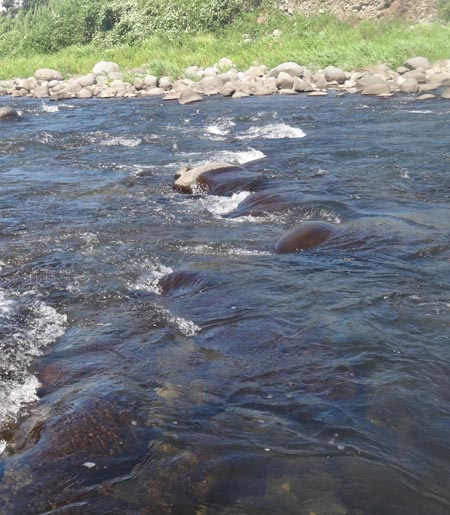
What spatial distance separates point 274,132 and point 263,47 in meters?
15.4

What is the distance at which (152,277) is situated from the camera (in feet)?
21.3

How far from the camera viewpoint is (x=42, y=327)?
5500 mm

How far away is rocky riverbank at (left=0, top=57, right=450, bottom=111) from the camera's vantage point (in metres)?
19.9

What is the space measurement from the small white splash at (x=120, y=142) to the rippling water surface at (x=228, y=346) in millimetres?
3387

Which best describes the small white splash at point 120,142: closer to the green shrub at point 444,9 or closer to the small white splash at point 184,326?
the small white splash at point 184,326

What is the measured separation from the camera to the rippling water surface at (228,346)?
3502 mm

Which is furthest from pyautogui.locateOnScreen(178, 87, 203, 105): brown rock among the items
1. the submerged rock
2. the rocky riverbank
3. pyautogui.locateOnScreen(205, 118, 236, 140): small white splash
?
the submerged rock

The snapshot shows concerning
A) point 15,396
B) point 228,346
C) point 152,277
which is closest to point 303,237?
point 152,277

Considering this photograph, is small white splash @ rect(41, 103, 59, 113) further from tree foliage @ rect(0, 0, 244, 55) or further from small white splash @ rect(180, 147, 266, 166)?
tree foliage @ rect(0, 0, 244, 55)

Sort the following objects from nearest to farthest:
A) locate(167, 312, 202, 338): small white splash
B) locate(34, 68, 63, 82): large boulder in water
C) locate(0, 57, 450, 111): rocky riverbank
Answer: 1. locate(167, 312, 202, 338): small white splash
2. locate(0, 57, 450, 111): rocky riverbank
3. locate(34, 68, 63, 82): large boulder in water

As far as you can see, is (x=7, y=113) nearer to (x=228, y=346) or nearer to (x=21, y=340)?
(x=21, y=340)

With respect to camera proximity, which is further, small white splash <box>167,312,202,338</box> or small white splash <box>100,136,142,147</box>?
small white splash <box>100,136,142,147</box>

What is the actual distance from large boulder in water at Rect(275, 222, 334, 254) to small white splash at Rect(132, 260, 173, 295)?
1.21 meters

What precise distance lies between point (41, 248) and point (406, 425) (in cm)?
486
